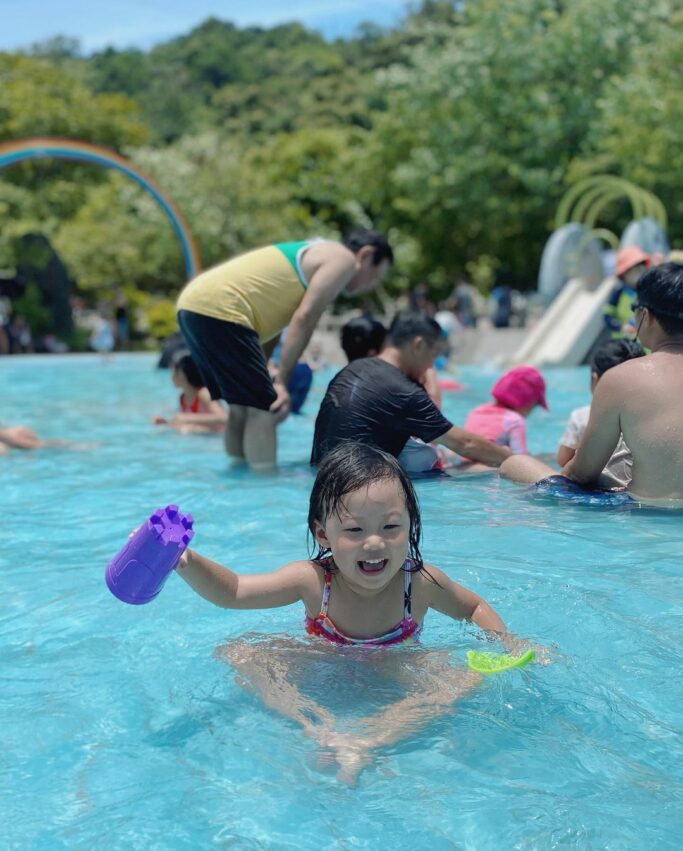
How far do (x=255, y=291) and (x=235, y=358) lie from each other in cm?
42

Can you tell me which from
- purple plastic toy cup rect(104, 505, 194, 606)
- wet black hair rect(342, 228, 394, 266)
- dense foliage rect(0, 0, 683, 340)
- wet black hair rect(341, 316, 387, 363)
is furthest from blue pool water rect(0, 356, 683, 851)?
dense foliage rect(0, 0, 683, 340)

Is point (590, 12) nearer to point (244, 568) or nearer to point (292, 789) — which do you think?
point (244, 568)

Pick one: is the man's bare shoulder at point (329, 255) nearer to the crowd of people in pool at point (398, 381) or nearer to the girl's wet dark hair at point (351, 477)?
the crowd of people in pool at point (398, 381)

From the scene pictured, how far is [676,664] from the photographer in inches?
124

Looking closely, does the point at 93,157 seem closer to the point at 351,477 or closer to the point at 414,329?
the point at 414,329

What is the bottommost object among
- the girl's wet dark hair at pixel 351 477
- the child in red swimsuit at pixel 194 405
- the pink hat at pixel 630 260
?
the child in red swimsuit at pixel 194 405

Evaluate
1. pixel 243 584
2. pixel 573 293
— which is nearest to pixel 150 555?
pixel 243 584

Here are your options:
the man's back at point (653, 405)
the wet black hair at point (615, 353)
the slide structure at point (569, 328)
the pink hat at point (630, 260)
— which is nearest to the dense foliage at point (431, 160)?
the slide structure at point (569, 328)

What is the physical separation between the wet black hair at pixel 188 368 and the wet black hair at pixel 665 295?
14.1 ft

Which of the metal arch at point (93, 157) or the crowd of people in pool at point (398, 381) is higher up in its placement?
the metal arch at point (93, 157)

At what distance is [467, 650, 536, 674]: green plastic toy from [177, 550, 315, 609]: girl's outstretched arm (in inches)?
21.9

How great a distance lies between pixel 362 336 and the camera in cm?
667

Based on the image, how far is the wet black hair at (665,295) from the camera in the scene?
15.5 ft

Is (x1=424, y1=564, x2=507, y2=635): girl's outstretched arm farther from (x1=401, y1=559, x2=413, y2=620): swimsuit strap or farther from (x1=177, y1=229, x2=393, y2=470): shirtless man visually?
(x1=177, y1=229, x2=393, y2=470): shirtless man
